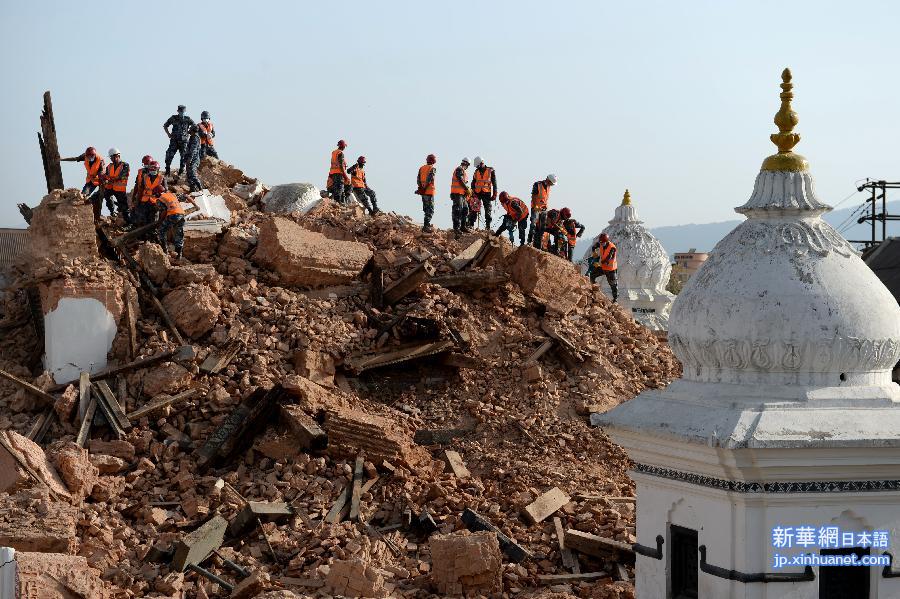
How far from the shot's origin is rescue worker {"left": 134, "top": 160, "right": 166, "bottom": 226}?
17844 mm

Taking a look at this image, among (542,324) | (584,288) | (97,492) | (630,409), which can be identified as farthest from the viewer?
(584,288)

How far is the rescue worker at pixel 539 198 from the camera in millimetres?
21250

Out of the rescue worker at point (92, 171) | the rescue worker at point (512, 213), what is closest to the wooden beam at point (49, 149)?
the rescue worker at point (92, 171)

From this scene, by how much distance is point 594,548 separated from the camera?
12609 millimetres

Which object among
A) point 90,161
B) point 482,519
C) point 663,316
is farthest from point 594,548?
point 663,316

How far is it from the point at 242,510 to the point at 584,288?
294 inches


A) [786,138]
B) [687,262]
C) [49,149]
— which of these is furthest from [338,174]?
[687,262]

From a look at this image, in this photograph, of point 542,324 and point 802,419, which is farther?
point 542,324

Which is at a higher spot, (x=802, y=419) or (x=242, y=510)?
(x=802, y=419)

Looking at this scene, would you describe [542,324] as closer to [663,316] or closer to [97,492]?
[97,492]

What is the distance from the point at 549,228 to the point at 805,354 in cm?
1394

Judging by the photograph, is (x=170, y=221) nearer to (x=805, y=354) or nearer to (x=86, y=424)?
(x=86, y=424)

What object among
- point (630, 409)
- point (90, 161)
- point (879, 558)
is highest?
point (90, 161)

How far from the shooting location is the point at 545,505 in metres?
13.4
